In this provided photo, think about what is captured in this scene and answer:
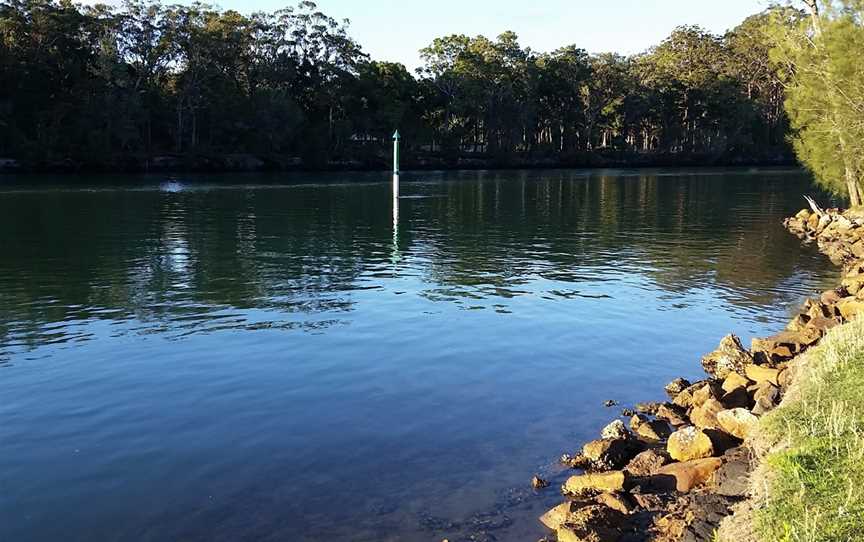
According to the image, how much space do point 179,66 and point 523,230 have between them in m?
78.3

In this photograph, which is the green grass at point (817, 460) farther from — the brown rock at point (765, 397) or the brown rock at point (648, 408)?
the brown rock at point (648, 408)

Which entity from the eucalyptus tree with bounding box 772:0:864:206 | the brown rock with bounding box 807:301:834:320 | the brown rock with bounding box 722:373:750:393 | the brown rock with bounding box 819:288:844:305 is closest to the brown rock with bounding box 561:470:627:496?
the brown rock with bounding box 722:373:750:393

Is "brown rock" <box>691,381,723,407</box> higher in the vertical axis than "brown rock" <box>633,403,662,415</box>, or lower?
higher

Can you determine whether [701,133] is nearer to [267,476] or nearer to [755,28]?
[755,28]

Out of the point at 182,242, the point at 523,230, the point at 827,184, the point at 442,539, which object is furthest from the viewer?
the point at 827,184

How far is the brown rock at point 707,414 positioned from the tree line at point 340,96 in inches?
3333

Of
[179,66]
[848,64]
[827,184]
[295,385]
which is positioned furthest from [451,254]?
[179,66]

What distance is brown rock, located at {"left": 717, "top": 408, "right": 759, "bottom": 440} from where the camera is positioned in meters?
11.1

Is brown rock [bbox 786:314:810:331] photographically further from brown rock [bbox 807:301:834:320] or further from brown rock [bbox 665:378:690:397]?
brown rock [bbox 665:378:690:397]

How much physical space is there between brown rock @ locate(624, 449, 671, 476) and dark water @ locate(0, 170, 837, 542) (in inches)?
40.8

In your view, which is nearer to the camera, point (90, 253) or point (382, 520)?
point (382, 520)

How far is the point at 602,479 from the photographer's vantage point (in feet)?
33.5

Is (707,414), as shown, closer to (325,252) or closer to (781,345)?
(781,345)

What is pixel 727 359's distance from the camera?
51.9 feet
